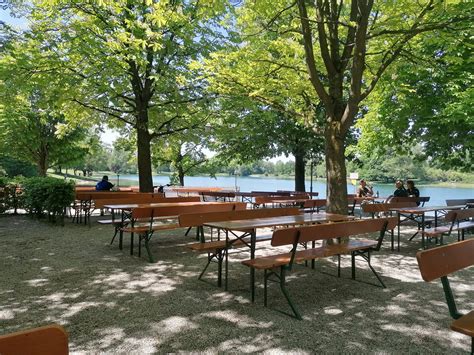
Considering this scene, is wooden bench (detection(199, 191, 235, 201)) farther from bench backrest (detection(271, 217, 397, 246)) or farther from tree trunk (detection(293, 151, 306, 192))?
bench backrest (detection(271, 217, 397, 246))

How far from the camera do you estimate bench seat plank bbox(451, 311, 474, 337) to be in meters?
2.54

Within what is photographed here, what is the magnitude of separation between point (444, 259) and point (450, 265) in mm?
103

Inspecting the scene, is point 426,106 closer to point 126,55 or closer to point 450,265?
point 126,55

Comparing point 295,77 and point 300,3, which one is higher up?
point 300,3

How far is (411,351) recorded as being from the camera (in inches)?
134

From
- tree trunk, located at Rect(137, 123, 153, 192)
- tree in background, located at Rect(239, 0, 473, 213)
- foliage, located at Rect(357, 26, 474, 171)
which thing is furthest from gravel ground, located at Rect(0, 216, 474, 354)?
tree trunk, located at Rect(137, 123, 153, 192)

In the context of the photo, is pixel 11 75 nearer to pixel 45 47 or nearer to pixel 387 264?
pixel 45 47

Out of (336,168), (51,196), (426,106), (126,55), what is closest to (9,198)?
(51,196)

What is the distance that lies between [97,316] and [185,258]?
2.92m

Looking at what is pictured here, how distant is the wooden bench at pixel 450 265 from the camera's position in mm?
2697

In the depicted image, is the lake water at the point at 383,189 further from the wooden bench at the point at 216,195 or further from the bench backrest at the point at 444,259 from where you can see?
the bench backrest at the point at 444,259

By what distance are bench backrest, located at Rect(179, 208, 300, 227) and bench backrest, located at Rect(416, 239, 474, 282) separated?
3.65 m

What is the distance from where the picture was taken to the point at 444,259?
116 inches

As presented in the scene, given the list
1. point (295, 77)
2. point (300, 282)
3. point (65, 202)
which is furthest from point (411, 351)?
point (65, 202)
